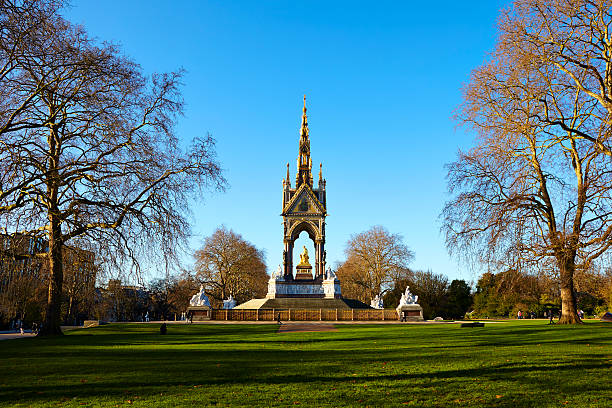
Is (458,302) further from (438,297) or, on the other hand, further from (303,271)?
(303,271)

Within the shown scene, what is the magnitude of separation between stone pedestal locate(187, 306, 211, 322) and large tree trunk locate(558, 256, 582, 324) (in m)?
28.4

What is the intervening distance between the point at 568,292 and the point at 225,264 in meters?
54.6

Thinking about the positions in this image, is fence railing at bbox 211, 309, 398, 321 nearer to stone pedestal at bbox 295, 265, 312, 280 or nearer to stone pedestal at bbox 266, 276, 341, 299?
stone pedestal at bbox 266, 276, 341, 299

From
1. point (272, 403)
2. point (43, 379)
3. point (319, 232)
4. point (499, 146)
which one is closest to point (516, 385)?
point (272, 403)

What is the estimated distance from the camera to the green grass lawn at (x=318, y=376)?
28.2 feet

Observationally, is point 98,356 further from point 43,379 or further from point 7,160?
point 7,160

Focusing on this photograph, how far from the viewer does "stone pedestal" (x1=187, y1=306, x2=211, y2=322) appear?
4431 centimetres

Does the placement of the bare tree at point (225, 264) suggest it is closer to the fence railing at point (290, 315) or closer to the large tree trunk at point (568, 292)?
the fence railing at point (290, 315)

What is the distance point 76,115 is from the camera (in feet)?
60.8

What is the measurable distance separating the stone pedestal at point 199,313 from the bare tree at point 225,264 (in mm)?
25147

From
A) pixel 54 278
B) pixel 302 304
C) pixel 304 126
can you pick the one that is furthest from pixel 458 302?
pixel 54 278

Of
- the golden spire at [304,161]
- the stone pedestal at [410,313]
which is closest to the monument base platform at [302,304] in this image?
the stone pedestal at [410,313]

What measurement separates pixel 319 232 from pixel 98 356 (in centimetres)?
4303

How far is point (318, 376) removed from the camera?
10750mm
